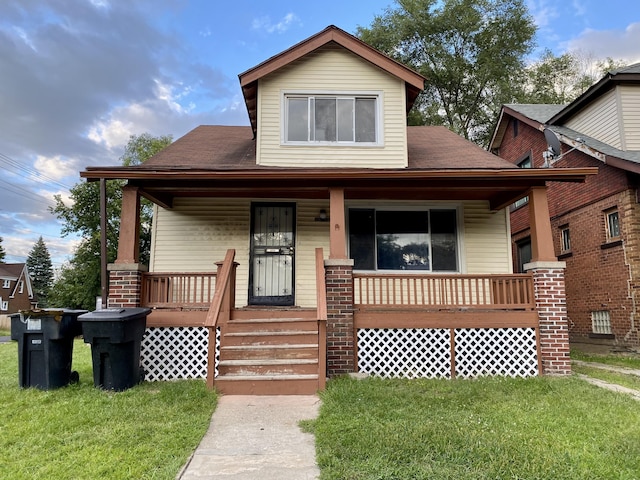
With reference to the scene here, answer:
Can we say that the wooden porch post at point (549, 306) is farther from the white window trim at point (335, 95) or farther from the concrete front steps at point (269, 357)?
the concrete front steps at point (269, 357)

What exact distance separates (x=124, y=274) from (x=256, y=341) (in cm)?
229

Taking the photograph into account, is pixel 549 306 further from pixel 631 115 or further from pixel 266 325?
pixel 631 115

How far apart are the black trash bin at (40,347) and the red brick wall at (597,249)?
10.9m

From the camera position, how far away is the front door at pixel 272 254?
810 cm

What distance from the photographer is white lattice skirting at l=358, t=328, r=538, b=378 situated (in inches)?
246

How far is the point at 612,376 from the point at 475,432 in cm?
439

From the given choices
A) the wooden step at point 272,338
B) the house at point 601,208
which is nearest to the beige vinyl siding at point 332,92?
the wooden step at point 272,338

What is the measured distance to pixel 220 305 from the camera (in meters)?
5.64

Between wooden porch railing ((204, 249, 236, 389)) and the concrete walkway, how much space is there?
527mm

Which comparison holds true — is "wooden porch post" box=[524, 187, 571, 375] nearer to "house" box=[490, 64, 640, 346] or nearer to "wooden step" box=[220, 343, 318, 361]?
"wooden step" box=[220, 343, 318, 361]

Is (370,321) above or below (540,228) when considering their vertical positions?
below

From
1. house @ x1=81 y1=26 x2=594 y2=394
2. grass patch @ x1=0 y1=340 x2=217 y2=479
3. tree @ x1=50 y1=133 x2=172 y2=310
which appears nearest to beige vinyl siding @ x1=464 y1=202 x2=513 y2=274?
house @ x1=81 y1=26 x2=594 y2=394

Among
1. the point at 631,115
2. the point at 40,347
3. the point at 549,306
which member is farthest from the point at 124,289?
the point at 631,115

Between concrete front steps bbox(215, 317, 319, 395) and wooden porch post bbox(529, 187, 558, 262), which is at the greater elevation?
wooden porch post bbox(529, 187, 558, 262)
